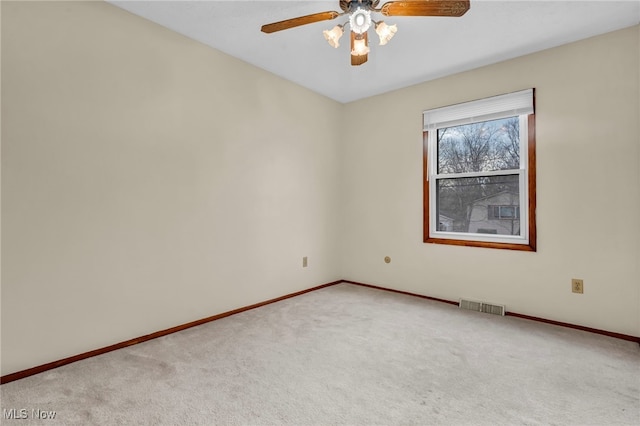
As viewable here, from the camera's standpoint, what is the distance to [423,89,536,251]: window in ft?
9.86

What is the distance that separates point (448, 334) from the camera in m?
2.57

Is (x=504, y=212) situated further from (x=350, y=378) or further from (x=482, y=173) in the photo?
(x=350, y=378)

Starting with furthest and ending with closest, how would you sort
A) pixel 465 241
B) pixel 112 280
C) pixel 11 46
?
pixel 465 241 < pixel 112 280 < pixel 11 46

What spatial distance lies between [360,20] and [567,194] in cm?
229

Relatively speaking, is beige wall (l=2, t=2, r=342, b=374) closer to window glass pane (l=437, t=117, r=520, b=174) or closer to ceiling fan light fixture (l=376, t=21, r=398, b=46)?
ceiling fan light fixture (l=376, t=21, r=398, b=46)

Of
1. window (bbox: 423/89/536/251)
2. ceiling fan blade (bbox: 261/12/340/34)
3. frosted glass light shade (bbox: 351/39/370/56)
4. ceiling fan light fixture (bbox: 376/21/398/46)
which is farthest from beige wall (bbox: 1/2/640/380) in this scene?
ceiling fan light fixture (bbox: 376/21/398/46)

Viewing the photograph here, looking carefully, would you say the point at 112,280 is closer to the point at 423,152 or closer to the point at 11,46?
the point at 11,46

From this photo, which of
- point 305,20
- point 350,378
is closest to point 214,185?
point 305,20

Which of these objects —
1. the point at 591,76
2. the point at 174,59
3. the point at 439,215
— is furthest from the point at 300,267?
the point at 591,76

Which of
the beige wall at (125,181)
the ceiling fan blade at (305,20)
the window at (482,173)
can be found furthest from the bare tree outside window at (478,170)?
the ceiling fan blade at (305,20)

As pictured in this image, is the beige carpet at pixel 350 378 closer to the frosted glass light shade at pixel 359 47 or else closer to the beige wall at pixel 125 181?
the beige wall at pixel 125 181

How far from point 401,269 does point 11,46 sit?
3.75 metres

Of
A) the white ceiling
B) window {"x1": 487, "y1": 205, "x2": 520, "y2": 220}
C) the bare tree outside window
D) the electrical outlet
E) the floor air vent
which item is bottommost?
the floor air vent

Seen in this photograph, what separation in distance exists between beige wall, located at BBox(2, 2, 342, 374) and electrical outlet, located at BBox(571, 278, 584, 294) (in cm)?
268
